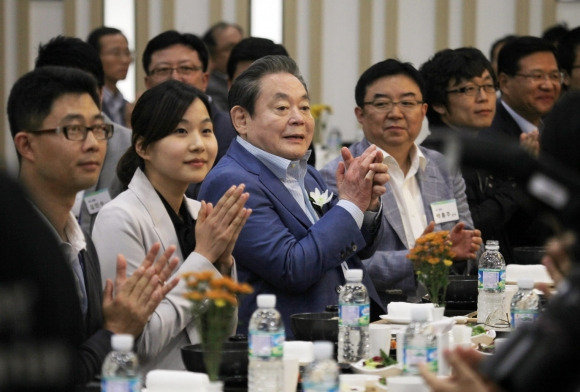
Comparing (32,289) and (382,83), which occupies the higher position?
(382,83)

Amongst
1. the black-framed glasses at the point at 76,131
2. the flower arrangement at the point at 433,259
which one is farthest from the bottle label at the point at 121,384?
the flower arrangement at the point at 433,259

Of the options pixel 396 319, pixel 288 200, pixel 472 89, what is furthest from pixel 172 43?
pixel 396 319

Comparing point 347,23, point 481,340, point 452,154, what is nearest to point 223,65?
point 347,23

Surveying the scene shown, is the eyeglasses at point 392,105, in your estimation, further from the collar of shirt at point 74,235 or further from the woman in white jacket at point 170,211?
the collar of shirt at point 74,235

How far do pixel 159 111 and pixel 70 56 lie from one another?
1712mm

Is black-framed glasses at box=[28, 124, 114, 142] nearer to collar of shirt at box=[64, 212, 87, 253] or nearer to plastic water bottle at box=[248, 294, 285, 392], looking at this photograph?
collar of shirt at box=[64, 212, 87, 253]

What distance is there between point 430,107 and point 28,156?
2.84m

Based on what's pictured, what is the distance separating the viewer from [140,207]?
3369 mm

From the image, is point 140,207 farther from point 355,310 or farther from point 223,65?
point 223,65

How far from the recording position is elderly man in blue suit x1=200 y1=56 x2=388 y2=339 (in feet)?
11.6

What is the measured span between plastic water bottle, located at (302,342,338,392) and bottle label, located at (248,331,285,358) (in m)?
0.23

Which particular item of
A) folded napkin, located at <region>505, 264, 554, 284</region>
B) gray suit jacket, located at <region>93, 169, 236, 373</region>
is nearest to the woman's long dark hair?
gray suit jacket, located at <region>93, 169, 236, 373</region>

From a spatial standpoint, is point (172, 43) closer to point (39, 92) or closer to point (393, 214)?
point (393, 214)

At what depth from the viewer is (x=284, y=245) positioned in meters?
3.53
